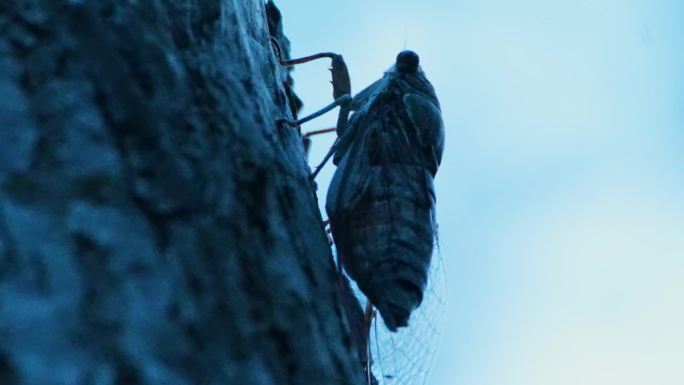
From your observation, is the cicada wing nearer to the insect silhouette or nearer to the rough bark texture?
the insect silhouette

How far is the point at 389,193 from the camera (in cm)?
231

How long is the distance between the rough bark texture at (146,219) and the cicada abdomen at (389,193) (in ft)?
1.80

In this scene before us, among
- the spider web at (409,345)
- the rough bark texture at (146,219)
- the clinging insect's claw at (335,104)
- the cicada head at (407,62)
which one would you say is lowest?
the rough bark texture at (146,219)

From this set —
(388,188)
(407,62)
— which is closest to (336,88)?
(407,62)

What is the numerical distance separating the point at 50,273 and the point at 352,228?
1283mm

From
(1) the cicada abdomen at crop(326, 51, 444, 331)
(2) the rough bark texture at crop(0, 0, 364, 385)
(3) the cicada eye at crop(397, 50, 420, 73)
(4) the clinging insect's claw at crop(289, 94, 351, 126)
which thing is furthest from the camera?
(3) the cicada eye at crop(397, 50, 420, 73)

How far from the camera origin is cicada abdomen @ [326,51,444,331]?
208cm

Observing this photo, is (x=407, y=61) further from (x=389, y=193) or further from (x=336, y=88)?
(x=389, y=193)

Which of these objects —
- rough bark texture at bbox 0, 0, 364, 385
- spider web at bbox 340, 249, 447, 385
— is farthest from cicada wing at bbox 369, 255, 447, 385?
rough bark texture at bbox 0, 0, 364, 385

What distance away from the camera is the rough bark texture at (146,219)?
38.4 inches

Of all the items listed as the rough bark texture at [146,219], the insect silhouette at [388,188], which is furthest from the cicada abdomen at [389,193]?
the rough bark texture at [146,219]

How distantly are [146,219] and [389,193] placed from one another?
123cm

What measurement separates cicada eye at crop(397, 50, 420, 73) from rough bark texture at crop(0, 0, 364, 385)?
4.86ft

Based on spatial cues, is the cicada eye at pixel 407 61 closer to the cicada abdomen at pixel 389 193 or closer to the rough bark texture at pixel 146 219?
the cicada abdomen at pixel 389 193
